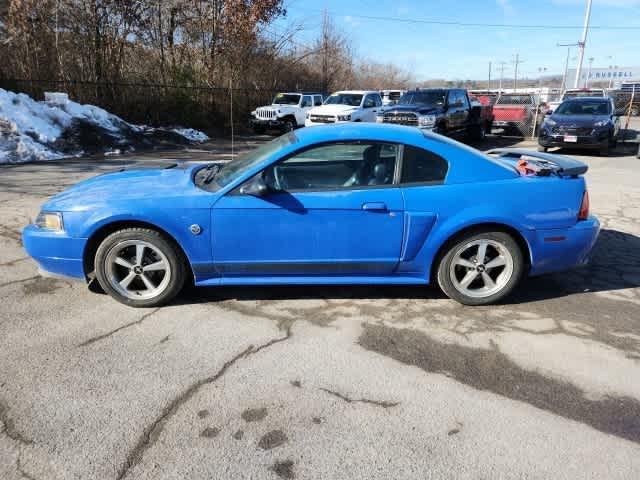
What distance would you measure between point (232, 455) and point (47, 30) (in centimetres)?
1850

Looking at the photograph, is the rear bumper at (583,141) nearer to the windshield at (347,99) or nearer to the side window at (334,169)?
the windshield at (347,99)

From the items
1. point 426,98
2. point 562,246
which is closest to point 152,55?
point 426,98

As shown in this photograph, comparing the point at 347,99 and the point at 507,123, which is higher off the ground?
the point at 347,99

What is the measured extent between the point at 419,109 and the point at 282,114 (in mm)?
7831

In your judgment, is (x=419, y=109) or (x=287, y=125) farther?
(x=287, y=125)

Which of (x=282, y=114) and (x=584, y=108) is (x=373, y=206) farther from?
(x=282, y=114)

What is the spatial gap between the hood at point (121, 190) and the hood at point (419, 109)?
33.6 feet

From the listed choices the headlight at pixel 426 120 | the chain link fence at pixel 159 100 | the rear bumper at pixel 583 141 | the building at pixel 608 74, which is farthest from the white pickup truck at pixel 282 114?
the building at pixel 608 74

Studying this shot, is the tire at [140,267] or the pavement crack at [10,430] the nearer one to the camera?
the pavement crack at [10,430]

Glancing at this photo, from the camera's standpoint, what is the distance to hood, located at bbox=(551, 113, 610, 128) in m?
13.1

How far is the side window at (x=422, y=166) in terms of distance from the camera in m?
3.71

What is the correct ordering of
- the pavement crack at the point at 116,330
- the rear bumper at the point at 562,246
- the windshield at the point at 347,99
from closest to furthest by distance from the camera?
the pavement crack at the point at 116,330, the rear bumper at the point at 562,246, the windshield at the point at 347,99

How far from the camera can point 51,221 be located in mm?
3689

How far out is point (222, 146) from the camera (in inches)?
648
